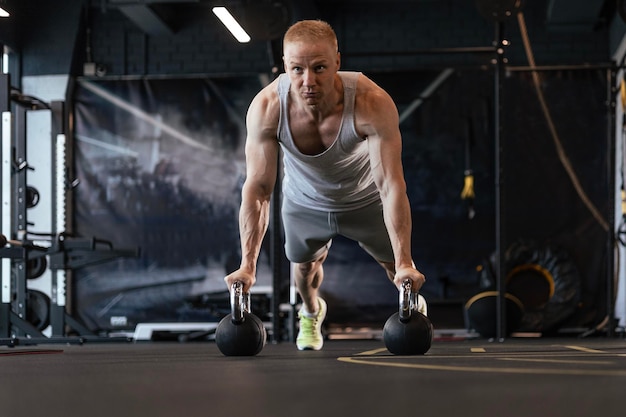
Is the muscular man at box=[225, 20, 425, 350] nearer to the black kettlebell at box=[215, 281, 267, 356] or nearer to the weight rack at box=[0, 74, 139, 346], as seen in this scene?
the black kettlebell at box=[215, 281, 267, 356]

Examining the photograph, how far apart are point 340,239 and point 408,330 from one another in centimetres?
551

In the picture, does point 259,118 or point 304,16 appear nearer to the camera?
point 259,118

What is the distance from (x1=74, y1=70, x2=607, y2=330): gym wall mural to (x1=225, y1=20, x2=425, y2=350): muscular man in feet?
14.5

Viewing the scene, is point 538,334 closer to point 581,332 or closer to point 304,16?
point 581,332

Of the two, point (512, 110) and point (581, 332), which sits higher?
point (512, 110)

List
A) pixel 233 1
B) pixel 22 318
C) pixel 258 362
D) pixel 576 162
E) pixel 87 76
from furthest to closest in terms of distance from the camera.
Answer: pixel 87 76
pixel 576 162
pixel 233 1
pixel 22 318
pixel 258 362

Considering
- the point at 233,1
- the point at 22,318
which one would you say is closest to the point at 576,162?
the point at 233,1

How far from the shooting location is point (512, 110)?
8.66m

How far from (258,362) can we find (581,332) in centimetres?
592

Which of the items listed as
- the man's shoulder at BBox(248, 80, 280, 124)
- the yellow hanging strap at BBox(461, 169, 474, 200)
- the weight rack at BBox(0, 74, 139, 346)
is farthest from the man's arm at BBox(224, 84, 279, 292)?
the yellow hanging strap at BBox(461, 169, 474, 200)

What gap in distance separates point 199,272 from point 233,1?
283cm

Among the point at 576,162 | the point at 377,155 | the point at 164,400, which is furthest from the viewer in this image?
the point at 576,162

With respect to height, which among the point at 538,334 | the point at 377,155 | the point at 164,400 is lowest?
the point at 538,334

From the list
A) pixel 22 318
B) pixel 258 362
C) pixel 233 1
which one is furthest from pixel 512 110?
Result: pixel 258 362
